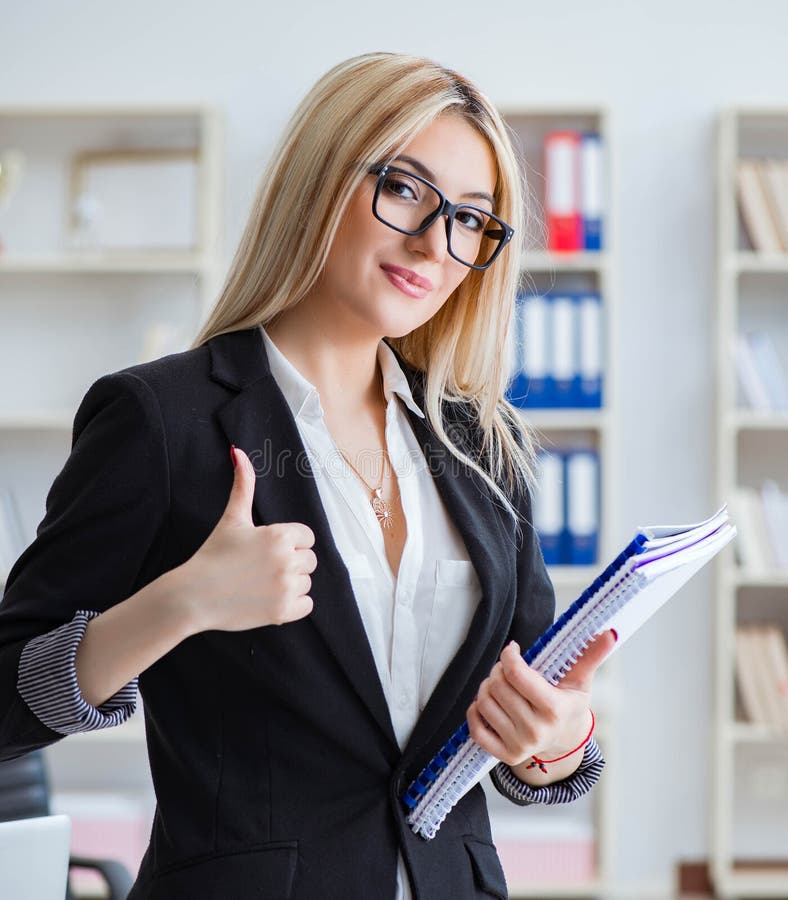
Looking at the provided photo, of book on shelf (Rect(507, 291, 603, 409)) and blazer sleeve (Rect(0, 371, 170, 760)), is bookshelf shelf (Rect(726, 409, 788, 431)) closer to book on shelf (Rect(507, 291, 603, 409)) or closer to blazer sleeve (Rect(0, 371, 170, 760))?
book on shelf (Rect(507, 291, 603, 409))

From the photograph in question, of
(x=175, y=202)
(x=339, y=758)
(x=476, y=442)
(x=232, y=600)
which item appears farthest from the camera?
(x=175, y=202)

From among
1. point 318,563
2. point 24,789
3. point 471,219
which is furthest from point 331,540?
point 24,789

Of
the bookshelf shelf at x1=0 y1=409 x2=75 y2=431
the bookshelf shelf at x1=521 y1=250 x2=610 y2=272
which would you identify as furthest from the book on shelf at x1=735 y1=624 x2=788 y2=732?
the bookshelf shelf at x1=0 y1=409 x2=75 y2=431

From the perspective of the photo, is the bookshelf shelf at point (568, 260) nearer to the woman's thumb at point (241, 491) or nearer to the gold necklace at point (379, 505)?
the gold necklace at point (379, 505)

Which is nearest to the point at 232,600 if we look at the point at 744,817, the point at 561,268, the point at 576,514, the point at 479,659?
the point at 479,659

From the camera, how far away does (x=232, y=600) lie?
881 millimetres

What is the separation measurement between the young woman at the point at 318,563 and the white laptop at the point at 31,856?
0.07 metres

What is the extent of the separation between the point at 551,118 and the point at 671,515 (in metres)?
1.32

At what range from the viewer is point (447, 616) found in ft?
3.61

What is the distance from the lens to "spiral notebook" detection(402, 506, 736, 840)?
0.87 meters

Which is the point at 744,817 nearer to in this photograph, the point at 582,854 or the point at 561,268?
the point at 582,854

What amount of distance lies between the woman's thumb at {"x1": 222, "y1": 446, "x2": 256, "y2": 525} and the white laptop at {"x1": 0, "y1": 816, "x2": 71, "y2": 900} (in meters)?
0.31

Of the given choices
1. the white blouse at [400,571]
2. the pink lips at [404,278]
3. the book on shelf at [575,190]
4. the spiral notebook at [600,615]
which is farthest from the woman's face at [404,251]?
the book on shelf at [575,190]

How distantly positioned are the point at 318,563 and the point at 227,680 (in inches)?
5.3
